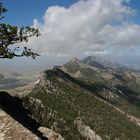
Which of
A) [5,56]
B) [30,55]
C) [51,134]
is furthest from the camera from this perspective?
[30,55]

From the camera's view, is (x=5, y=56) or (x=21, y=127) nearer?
(x=21, y=127)

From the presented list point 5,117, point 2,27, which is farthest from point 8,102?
point 5,117

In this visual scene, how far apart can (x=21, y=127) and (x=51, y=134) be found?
12.4 m

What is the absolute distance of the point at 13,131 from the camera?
3991 cm

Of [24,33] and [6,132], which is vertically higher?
[24,33]

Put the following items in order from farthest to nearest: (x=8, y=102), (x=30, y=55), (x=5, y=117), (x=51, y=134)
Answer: (x=8, y=102) < (x=30, y=55) < (x=51, y=134) < (x=5, y=117)

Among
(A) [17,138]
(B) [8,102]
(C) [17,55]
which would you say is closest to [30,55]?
(C) [17,55]

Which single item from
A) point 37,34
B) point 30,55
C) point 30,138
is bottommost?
point 30,138

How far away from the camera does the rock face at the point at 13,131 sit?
3950 cm

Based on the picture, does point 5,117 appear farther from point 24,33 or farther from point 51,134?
point 24,33

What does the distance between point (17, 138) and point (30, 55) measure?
81.4 feet

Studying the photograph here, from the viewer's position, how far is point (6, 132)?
40.0 meters

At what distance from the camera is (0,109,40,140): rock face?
39500 millimetres

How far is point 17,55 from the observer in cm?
5819
